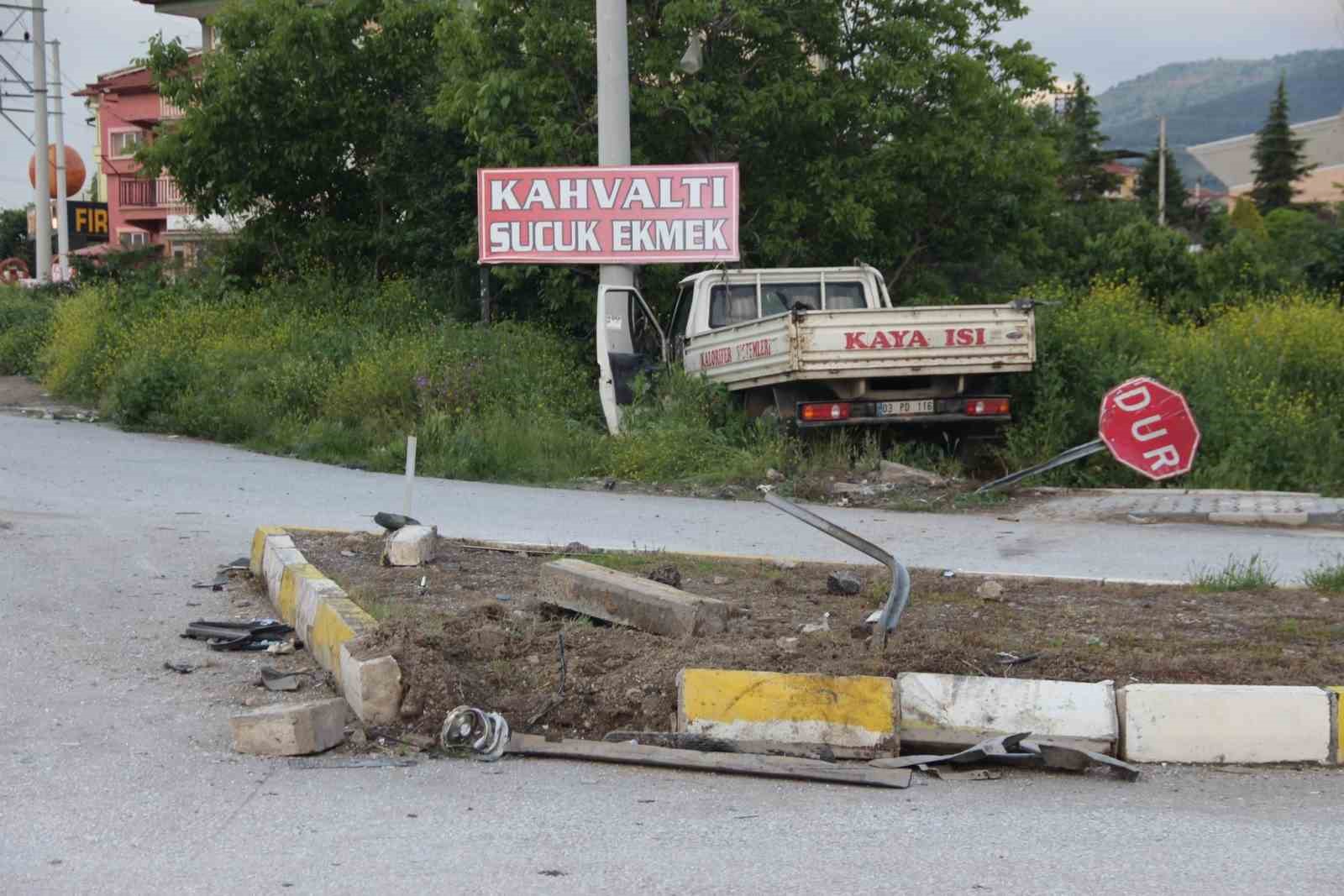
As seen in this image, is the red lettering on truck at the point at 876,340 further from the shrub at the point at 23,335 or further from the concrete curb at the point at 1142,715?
the shrub at the point at 23,335

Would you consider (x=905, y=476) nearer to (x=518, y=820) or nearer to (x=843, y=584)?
(x=843, y=584)

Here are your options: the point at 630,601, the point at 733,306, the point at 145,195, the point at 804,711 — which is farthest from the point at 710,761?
the point at 145,195

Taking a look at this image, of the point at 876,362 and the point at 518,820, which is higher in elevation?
the point at 876,362

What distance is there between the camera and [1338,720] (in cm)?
546

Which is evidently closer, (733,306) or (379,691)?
(379,691)

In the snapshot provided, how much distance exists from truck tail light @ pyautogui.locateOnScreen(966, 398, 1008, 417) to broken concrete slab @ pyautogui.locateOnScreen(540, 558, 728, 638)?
712cm

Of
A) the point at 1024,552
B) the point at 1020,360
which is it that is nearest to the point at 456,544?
the point at 1024,552

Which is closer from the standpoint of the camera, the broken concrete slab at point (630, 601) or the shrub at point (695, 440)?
the broken concrete slab at point (630, 601)

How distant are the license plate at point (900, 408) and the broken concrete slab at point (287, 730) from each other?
884 cm

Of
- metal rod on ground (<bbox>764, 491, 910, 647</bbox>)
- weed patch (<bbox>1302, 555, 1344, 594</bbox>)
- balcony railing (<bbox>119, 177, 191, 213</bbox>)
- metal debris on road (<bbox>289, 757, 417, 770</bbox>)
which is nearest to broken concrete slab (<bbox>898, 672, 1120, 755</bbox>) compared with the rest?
metal rod on ground (<bbox>764, 491, 910, 647</bbox>)

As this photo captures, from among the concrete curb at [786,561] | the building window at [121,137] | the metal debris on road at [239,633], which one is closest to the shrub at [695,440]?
the concrete curb at [786,561]

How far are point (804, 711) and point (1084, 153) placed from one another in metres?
58.9

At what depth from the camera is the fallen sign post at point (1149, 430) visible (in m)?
11.6

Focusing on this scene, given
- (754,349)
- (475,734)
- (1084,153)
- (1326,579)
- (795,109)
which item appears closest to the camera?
(475,734)
